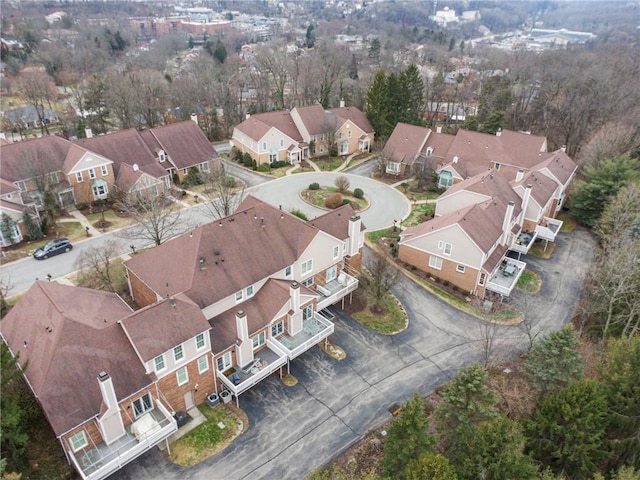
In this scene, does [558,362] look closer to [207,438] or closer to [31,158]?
[207,438]

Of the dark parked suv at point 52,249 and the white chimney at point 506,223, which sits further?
the white chimney at point 506,223

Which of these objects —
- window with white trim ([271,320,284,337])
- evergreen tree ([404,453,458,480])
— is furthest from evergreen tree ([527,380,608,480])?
window with white trim ([271,320,284,337])

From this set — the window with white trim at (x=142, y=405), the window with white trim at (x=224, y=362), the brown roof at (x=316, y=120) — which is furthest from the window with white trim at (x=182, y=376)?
the brown roof at (x=316, y=120)

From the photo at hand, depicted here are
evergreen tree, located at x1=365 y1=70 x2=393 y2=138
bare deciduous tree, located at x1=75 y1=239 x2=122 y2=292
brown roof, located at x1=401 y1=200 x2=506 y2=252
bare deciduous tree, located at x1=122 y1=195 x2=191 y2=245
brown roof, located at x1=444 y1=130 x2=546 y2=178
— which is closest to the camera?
bare deciduous tree, located at x1=75 y1=239 x2=122 y2=292

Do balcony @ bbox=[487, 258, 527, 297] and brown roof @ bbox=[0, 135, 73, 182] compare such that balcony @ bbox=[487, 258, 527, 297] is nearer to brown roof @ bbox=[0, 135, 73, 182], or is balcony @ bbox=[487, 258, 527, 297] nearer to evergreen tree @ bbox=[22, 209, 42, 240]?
evergreen tree @ bbox=[22, 209, 42, 240]

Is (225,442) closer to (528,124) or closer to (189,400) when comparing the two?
(189,400)

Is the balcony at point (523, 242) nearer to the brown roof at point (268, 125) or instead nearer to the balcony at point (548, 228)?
the balcony at point (548, 228)
